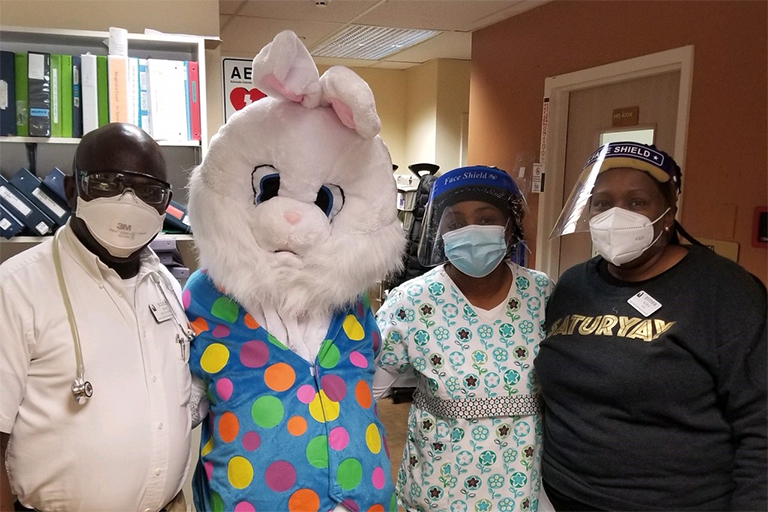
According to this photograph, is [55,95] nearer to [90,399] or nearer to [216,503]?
[90,399]

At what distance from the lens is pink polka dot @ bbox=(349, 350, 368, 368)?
1349 millimetres

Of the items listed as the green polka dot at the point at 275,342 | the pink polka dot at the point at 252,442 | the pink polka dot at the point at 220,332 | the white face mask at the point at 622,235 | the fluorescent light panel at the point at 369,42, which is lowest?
the pink polka dot at the point at 252,442

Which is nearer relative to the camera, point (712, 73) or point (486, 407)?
point (486, 407)

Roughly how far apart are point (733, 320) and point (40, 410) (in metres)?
1.39

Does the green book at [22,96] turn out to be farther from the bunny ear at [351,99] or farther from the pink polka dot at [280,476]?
the pink polka dot at [280,476]

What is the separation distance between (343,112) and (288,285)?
15.5 inches

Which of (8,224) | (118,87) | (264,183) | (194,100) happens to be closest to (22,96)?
(118,87)

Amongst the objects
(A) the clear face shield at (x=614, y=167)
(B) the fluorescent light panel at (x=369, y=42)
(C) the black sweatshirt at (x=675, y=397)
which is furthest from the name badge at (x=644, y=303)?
(B) the fluorescent light panel at (x=369, y=42)

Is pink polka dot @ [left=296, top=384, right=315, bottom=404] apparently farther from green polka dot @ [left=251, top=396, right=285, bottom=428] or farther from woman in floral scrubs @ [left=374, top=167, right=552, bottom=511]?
woman in floral scrubs @ [left=374, top=167, right=552, bottom=511]

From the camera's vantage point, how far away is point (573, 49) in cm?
338

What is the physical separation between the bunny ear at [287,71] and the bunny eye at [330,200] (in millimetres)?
193

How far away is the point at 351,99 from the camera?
1212 mm

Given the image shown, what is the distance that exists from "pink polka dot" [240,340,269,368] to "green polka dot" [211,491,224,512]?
283 millimetres

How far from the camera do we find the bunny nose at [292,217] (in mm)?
1230
